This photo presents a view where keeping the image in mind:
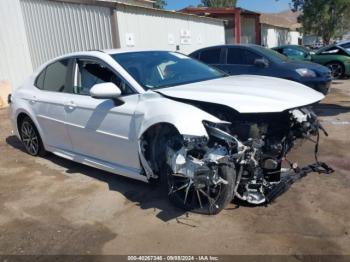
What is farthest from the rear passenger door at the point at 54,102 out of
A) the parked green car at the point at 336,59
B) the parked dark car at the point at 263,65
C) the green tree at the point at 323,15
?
the green tree at the point at 323,15

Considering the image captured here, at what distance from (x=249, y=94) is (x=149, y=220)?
160cm

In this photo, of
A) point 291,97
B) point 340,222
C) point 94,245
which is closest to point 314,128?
point 291,97

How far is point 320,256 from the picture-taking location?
332 cm

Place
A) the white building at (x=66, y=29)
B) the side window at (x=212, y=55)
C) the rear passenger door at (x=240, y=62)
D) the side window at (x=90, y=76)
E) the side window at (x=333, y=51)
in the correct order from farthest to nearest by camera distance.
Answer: the side window at (x=333, y=51) → the white building at (x=66, y=29) → the side window at (x=212, y=55) → the rear passenger door at (x=240, y=62) → the side window at (x=90, y=76)

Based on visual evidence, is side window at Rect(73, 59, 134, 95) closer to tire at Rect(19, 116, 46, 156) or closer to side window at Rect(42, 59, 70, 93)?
side window at Rect(42, 59, 70, 93)

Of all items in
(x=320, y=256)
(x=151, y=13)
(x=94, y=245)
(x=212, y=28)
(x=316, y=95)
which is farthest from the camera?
(x=212, y=28)

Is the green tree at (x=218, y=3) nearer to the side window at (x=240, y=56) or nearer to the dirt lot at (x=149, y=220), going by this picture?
the side window at (x=240, y=56)

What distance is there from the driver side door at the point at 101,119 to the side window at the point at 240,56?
17.0 ft

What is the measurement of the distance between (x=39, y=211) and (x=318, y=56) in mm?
14013

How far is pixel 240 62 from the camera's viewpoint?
378 inches

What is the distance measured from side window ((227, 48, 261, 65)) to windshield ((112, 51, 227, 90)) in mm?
4265

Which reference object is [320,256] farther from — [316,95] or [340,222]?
[316,95]

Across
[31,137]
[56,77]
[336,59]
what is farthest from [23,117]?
[336,59]

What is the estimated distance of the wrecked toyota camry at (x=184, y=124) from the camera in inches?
152
